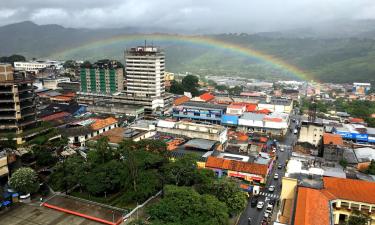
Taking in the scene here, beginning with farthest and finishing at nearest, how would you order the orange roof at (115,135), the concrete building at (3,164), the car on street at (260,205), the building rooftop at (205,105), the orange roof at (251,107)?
the orange roof at (251,107) < the building rooftop at (205,105) < the orange roof at (115,135) < the concrete building at (3,164) < the car on street at (260,205)

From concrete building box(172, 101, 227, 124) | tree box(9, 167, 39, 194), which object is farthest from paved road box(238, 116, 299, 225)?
tree box(9, 167, 39, 194)

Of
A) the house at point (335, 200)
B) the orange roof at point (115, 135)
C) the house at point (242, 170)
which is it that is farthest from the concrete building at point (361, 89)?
the house at point (335, 200)

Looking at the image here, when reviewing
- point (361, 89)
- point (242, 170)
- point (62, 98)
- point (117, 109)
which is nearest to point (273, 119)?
point (242, 170)

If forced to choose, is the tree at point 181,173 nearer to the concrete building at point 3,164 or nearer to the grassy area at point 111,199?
the grassy area at point 111,199

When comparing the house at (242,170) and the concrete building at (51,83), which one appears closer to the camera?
the house at (242,170)

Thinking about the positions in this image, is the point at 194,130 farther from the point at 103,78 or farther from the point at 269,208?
the point at 103,78

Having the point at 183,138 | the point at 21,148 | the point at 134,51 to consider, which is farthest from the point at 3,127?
the point at 134,51

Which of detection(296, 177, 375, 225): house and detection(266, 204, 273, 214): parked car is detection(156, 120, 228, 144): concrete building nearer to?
detection(266, 204, 273, 214): parked car
